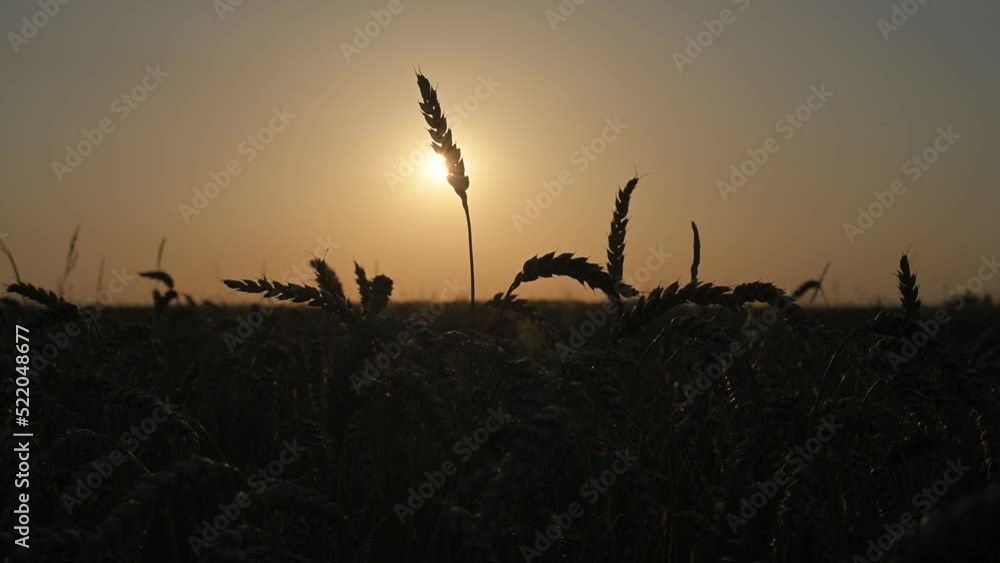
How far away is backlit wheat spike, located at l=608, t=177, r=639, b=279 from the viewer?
377cm

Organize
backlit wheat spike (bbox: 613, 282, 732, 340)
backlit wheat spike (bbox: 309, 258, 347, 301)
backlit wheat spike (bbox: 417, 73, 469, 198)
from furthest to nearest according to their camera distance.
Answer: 1. backlit wheat spike (bbox: 309, 258, 347, 301)
2. backlit wheat spike (bbox: 417, 73, 469, 198)
3. backlit wheat spike (bbox: 613, 282, 732, 340)

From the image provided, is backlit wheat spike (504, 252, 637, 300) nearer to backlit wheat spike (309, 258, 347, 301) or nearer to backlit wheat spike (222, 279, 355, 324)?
backlit wheat spike (222, 279, 355, 324)

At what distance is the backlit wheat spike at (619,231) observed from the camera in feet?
12.4

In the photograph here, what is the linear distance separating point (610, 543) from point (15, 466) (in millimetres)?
2432

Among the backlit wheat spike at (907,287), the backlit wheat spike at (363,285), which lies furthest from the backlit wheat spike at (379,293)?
the backlit wheat spike at (907,287)

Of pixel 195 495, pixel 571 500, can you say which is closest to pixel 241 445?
pixel 195 495

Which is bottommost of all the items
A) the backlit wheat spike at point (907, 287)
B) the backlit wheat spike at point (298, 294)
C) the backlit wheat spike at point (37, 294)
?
the backlit wheat spike at point (907, 287)

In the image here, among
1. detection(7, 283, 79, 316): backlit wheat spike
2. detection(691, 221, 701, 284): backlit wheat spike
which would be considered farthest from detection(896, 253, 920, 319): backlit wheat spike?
detection(7, 283, 79, 316): backlit wheat spike

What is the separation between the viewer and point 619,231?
153 inches

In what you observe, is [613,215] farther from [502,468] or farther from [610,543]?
[502,468]

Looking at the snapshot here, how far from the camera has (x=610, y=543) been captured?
9.37ft

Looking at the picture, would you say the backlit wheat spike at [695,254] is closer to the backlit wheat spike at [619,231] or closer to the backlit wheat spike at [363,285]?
the backlit wheat spike at [619,231]

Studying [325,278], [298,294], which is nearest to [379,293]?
[325,278]

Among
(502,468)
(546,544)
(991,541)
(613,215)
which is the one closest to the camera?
(991,541)
